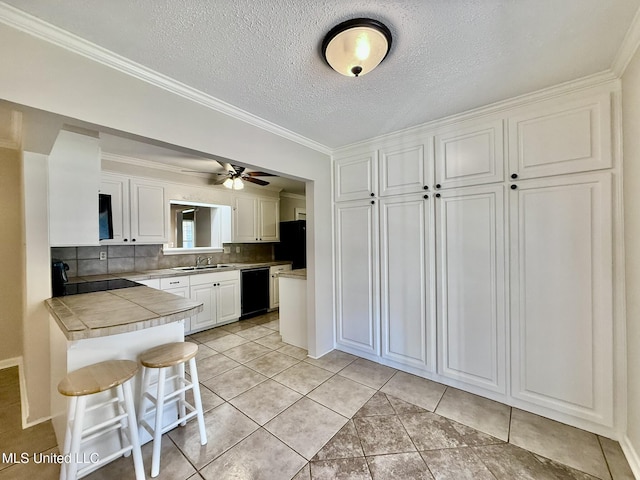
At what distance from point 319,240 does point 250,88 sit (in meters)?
1.60

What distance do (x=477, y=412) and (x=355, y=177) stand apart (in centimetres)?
232

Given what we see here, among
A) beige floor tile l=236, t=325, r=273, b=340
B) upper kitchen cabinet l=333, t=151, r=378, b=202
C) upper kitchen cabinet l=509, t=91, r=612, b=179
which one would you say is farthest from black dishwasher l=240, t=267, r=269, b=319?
upper kitchen cabinet l=509, t=91, r=612, b=179

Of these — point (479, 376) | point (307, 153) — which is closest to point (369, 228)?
point (307, 153)

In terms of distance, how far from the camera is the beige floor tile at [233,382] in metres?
2.24

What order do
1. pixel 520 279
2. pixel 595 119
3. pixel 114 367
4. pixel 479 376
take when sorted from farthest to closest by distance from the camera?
1. pixel 479 376
2. pixel 520 279
3. pixel 595 119
4. pixel 114 367

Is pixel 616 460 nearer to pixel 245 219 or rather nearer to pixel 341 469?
pixel 341 469

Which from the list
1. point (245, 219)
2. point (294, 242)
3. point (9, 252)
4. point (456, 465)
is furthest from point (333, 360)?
point (9, 252)

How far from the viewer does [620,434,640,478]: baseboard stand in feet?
4.59

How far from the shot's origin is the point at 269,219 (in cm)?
512

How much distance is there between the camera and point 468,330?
2.16 m

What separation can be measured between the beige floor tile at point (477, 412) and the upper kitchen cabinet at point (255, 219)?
3.73 meters

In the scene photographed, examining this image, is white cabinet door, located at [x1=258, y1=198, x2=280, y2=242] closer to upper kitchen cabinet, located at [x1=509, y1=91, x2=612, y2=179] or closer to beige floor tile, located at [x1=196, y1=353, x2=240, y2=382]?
beige floor tile, located at [x1=196, y1=353, x2=240, y2=382]

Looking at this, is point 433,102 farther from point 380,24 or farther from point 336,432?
point 336,432

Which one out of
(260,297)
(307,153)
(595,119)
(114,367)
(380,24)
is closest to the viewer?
(380,24)
